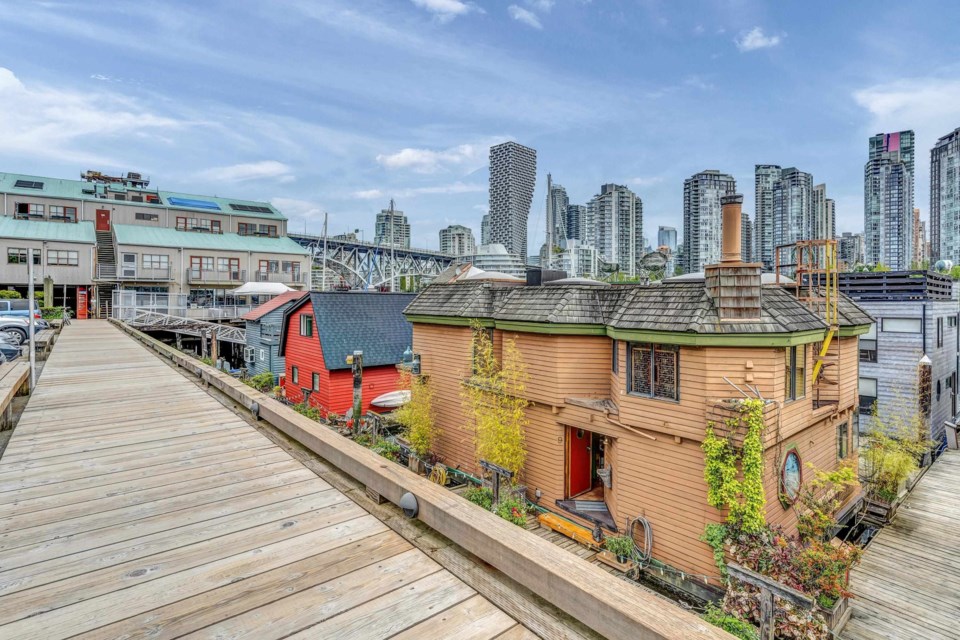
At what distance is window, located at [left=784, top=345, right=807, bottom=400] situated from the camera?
886cm

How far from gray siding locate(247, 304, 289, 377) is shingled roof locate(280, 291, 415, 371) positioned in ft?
10.7

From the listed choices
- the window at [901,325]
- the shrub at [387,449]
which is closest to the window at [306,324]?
the shrub at [387,449]

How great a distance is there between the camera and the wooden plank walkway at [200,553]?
190 cm

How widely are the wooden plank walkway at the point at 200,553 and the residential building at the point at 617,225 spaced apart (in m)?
67.9

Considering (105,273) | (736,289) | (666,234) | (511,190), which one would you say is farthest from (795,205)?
(105,273)

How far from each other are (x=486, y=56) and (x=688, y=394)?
18.7 meters

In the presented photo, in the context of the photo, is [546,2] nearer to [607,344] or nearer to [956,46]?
[607,344]

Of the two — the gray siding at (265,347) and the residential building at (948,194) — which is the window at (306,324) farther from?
the residential building at (948,194)

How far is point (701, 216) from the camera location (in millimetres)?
41438

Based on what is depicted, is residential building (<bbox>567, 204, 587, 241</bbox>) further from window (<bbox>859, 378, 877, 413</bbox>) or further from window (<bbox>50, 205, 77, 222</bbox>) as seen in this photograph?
window (<bbox>50, 205, 77, 222</bbox>)

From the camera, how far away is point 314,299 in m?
18.8

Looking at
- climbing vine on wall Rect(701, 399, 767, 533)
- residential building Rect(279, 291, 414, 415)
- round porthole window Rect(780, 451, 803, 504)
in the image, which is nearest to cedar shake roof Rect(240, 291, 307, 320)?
residential building Rect(279, 291, 414, 415)

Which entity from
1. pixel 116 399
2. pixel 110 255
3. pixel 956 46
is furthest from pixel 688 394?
pixel 110 255

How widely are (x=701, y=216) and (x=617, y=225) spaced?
29.2 metres
